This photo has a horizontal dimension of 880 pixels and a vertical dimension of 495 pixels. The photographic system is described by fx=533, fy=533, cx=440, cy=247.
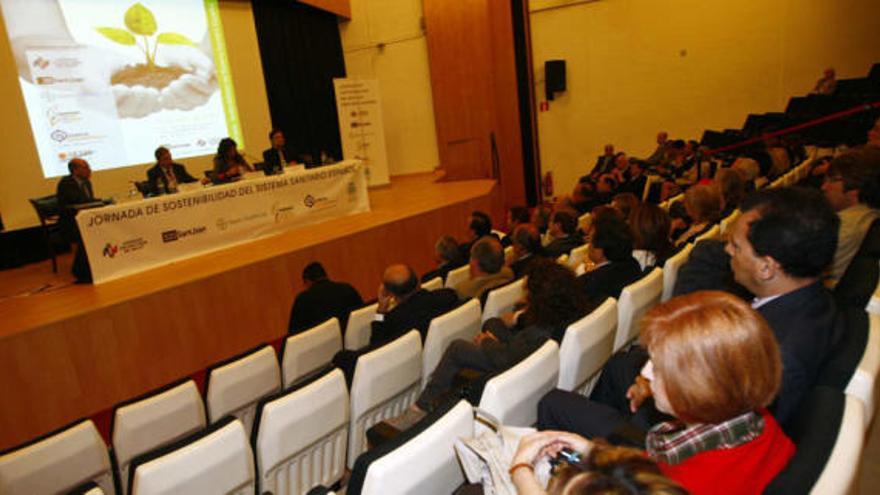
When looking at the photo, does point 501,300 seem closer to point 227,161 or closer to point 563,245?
point 563,245

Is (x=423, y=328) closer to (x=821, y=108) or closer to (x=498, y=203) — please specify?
(x=498, y=203)

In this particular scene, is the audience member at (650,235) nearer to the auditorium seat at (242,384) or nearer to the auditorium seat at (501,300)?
the auditorium seat at (501,300)

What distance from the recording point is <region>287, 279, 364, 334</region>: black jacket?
3818 millimetres

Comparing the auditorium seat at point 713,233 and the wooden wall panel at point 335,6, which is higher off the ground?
the wooden wall panel at point 335,6

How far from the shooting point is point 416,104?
11.1 m

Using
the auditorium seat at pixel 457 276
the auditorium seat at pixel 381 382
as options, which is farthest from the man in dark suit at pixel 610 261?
the auditorium seat at pixel 457 276

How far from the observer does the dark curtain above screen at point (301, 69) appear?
9820mm

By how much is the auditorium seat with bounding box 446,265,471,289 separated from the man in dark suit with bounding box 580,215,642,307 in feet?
4.04

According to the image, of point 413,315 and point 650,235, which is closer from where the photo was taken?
point 413,315

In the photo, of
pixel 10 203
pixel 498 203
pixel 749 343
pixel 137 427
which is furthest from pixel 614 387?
pixel 10 203

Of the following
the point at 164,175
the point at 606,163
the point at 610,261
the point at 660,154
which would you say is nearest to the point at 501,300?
the point at 610,261

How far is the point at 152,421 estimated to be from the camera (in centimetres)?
242

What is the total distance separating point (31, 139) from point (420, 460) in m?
7.35

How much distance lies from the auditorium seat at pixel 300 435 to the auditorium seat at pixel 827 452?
1.55 metres
